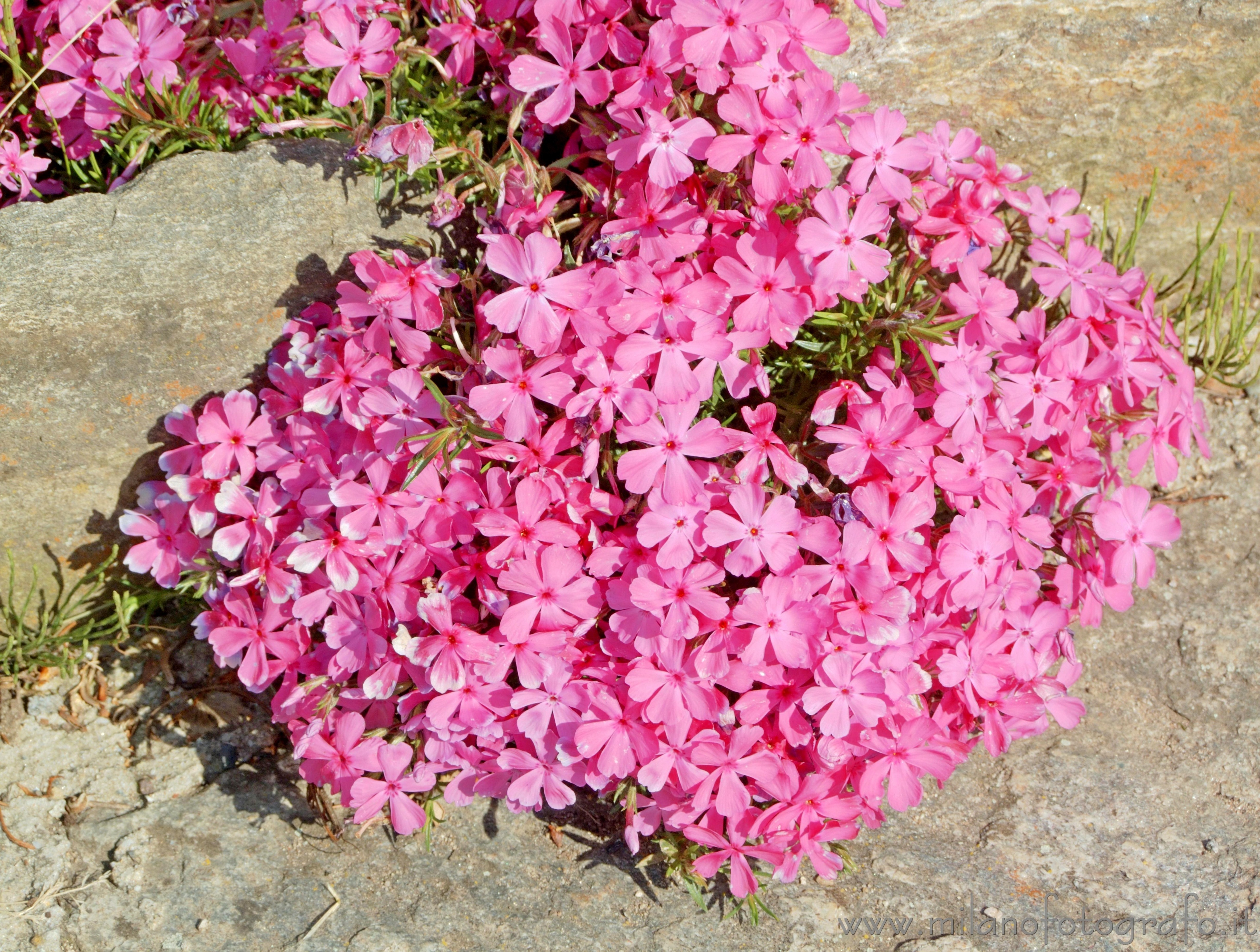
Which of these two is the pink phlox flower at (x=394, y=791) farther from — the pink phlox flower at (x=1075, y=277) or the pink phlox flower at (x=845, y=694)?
the pink phlox flower at (x=1075, y=277)

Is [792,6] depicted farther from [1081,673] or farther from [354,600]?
[1081,673]

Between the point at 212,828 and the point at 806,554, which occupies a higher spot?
the point at 806,554

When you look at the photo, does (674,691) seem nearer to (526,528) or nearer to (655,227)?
(526,528)

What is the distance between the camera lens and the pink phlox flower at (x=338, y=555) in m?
2.18

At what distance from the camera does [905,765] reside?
7.29 feet

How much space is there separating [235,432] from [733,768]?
1.41m

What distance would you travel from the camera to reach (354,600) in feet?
7.35

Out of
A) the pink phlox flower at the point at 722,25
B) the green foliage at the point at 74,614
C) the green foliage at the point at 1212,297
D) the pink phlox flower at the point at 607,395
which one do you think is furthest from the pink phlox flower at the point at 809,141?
the green foliage at the point at 74,614

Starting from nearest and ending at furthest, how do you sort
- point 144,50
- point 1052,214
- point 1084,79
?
point 144,50
point 1052,214
point 1084,79

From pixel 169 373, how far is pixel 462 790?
1.27 meters

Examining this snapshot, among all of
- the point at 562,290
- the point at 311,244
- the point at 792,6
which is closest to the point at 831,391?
the point at 562,290

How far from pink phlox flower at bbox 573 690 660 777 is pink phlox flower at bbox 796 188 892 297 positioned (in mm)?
977

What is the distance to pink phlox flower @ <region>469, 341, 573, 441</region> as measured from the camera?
2049mm

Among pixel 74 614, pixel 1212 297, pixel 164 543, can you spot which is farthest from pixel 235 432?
pixel 1212 297
